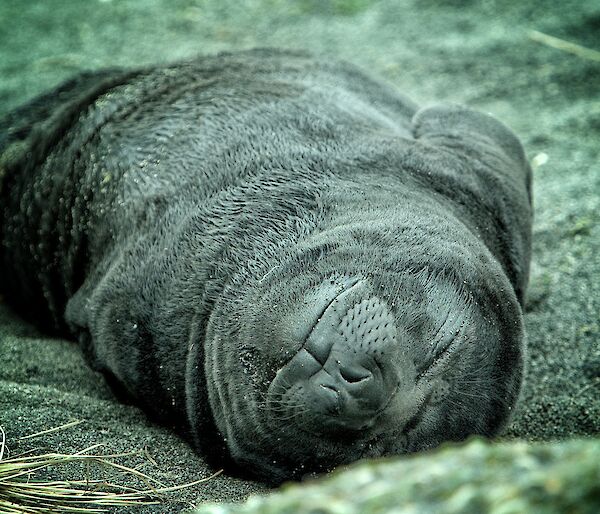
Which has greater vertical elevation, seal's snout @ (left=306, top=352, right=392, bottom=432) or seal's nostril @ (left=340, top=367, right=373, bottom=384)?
seal's nostril @ (left=340, top=367, right=373, bottom=384)

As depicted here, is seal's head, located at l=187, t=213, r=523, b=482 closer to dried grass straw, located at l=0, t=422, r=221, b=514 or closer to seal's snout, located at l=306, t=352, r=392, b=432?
seal's snout, located at l=306, t=352, r=392, b=432

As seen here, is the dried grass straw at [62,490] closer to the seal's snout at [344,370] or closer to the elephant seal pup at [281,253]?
the elephant seal pup at [281,253]

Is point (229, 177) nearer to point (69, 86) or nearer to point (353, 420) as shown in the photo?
point (353, 420)

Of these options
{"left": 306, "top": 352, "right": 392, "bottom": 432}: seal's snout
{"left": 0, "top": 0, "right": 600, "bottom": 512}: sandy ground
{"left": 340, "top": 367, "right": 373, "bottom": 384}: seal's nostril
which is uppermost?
{"left": 340, "top": 367, "right": 373, "bottom": 384}: seal's nostril

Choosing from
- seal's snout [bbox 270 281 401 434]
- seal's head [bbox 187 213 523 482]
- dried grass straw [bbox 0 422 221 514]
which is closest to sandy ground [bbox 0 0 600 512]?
dried grass straw [bbox 0 422 221 514]

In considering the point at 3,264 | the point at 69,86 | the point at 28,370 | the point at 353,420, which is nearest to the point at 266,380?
the point at 353,420

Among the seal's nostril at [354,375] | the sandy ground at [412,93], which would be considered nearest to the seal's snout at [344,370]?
the seal's nostril at [354,375]

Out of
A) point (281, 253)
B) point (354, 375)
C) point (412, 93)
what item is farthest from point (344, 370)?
point (412, 93)
